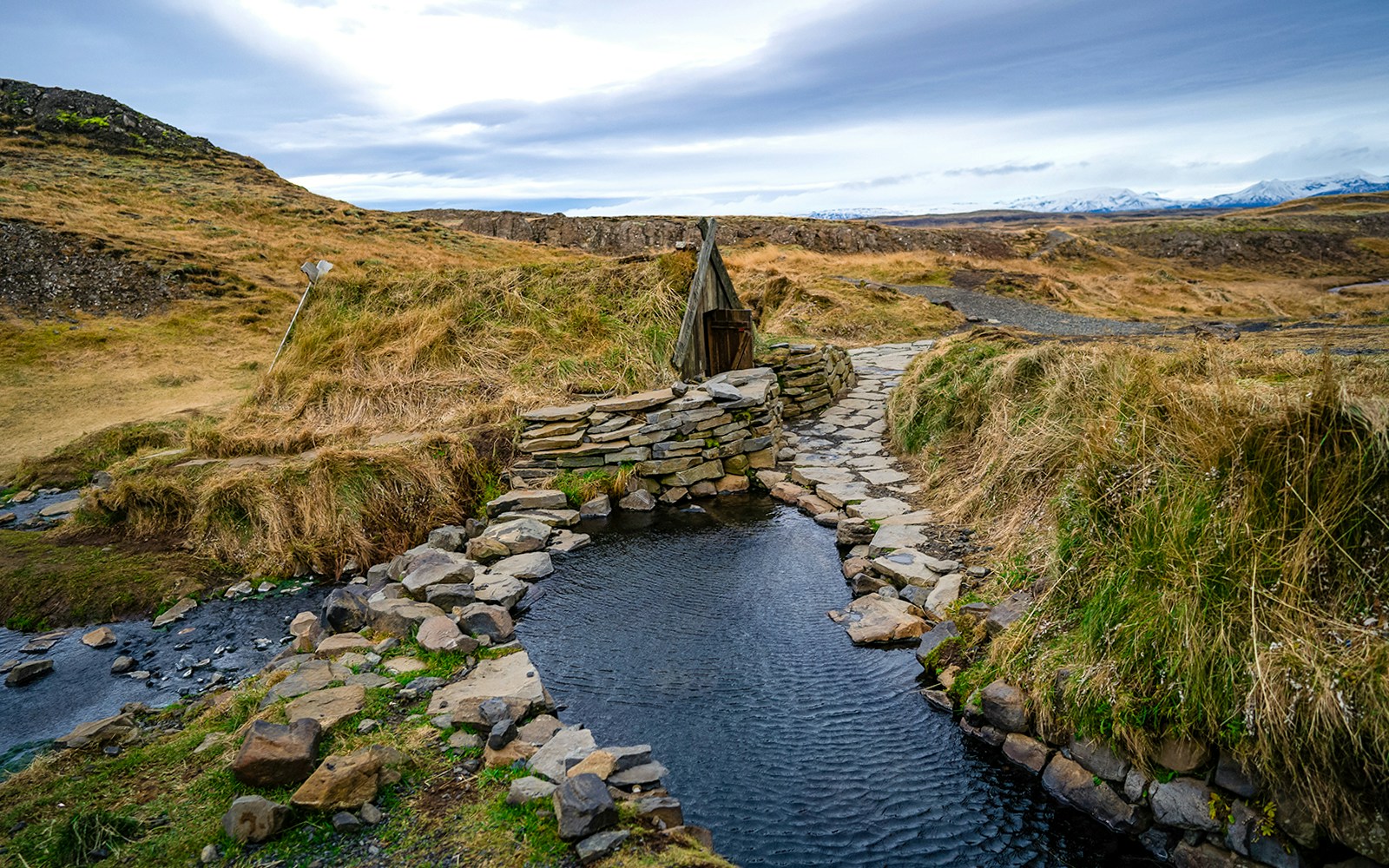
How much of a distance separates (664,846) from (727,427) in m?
6.11

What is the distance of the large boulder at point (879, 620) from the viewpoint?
5.12 meters

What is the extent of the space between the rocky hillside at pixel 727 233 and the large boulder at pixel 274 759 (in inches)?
1396

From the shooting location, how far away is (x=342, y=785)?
Answer: 3.33 metres

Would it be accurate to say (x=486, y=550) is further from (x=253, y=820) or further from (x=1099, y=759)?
(x=1099, y=759)

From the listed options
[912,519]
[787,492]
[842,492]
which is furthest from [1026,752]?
[787,492]

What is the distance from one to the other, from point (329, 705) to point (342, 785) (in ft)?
2.90

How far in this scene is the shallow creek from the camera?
11.2 feet

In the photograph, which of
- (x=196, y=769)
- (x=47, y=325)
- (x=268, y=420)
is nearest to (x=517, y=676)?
(x=196, y=769)

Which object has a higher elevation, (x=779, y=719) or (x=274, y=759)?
(x=274, y=759)

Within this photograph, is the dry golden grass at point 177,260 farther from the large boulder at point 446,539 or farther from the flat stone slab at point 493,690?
the flat stone slab at point 493,690

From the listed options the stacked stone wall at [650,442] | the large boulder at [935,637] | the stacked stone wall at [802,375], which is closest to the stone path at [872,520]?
the large boulder at [935,637]

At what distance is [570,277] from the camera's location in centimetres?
1130

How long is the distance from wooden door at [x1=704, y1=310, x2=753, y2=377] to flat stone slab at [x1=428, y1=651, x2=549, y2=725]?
7.23m

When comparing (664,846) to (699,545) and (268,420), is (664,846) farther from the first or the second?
(268,420)
